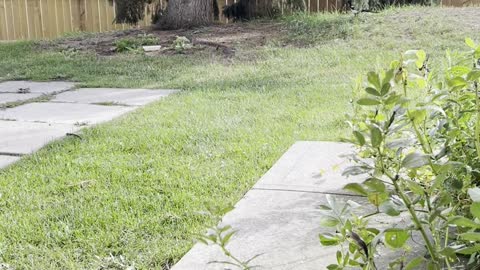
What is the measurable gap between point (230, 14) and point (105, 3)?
8.02ft

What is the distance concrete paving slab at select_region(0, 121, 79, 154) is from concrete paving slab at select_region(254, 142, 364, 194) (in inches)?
47.9

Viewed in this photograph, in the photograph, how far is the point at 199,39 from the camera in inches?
248

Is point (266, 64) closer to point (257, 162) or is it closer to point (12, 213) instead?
point (257, 162)

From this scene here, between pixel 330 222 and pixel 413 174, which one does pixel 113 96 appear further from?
pixel 330 222

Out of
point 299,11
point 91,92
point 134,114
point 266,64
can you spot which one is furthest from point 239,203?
point 299,11

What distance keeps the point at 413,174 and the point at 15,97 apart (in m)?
3.39

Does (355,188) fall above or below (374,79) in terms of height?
below

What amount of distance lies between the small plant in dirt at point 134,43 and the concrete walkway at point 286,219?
3838mm

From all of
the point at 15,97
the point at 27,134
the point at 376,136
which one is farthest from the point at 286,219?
the point at 15,97

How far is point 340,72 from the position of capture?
4.54 meters

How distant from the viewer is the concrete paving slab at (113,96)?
12.9ft

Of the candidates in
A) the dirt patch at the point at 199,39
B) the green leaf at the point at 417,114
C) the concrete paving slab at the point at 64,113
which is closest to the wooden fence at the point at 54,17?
the dirt patch at the point at 199,39

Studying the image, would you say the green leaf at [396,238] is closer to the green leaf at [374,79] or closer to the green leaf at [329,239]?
the green leaf at [329,239]

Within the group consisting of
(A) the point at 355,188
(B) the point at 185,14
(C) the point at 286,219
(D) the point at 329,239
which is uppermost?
(B) the point at 185,14
